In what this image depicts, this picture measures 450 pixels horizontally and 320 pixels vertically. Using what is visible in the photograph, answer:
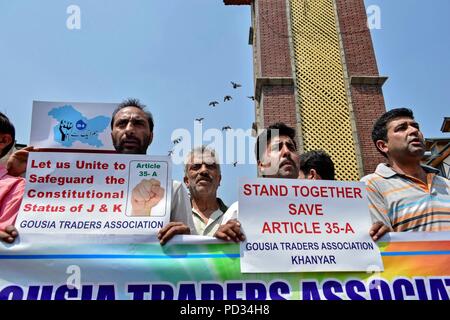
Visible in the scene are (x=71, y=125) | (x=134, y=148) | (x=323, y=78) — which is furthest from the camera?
(x=323, y=78)

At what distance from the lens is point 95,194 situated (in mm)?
1973

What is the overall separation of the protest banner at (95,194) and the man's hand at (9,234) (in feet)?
0.10

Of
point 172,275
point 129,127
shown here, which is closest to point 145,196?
point 172,275

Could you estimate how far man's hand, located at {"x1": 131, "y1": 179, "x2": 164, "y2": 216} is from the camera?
1933 millimetres

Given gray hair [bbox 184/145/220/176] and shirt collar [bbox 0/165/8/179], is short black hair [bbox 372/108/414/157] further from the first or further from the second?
shirt collar [bbox 0/165/8/179]

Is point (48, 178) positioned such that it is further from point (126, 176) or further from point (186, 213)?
point (186, 213)

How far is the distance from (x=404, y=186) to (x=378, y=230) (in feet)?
1.87

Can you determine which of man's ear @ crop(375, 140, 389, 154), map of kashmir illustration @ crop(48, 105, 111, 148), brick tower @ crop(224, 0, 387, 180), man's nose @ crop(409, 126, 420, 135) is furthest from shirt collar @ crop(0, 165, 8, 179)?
brick tower @ crop(224, 0, 387, 180)

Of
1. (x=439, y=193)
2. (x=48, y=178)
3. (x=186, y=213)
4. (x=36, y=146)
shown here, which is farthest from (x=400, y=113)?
(x=36, y=146)

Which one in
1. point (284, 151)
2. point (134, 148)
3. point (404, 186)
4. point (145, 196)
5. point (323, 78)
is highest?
point (323, 78)

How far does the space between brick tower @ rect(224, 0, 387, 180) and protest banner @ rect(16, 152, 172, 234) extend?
7.76 metres

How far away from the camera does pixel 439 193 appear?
2.35 meters

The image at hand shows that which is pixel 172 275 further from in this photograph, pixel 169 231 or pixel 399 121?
pixel 399 121

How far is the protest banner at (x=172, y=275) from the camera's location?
5.68ft
